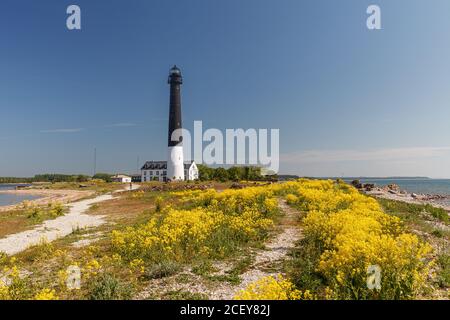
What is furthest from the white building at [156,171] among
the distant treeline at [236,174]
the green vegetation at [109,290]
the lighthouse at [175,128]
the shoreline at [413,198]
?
the green vegetation at [109,290]

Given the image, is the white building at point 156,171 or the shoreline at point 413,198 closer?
the shoreline at point 413,198

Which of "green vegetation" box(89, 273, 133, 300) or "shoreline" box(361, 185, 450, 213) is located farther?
"shoreline" box(361, 185, 450, 213)

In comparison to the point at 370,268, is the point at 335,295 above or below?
below

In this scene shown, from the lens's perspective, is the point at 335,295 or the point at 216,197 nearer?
the point at 335,295

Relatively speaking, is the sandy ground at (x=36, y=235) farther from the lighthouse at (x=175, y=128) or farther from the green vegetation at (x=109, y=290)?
the lighthouse at (x=175, y=128)

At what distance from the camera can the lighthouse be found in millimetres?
69438

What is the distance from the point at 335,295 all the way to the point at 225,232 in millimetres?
7569

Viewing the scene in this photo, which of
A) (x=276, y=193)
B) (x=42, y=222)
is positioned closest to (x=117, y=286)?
(x=42, y=222)

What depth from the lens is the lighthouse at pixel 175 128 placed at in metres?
69.4

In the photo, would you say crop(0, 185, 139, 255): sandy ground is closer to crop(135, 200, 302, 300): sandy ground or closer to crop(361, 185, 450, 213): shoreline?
crop(135, 200, 302, 300): sandy ground

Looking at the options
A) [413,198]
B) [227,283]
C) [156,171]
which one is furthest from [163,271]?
[156,171]

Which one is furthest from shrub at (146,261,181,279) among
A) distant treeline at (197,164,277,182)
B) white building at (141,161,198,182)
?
white building at (141,161,198,182)
